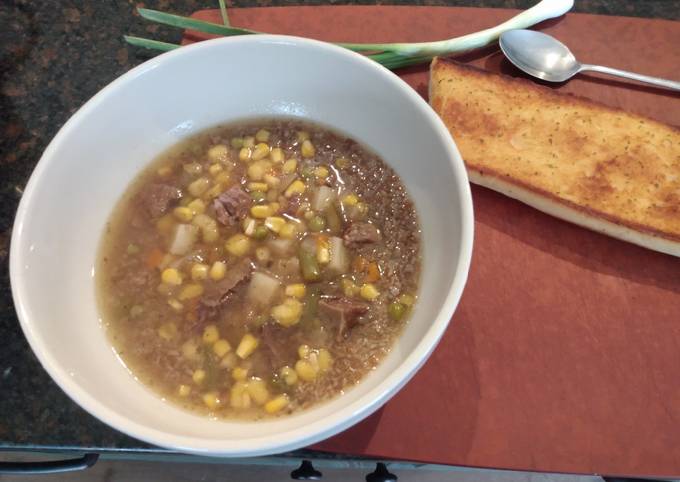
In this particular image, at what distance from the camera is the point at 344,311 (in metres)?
1.56

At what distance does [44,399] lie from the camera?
1.69 metres

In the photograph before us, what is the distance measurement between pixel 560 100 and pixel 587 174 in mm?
324

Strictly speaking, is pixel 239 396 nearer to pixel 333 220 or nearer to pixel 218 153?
pixel 333 220

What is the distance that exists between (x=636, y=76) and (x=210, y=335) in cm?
184

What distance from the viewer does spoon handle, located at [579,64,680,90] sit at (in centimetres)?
212

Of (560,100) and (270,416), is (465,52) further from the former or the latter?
(270,416)

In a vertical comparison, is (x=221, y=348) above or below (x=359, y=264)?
below

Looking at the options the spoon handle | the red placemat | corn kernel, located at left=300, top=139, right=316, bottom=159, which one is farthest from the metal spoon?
corn kernel, located at left=300, top=139, right=316, bottom=159

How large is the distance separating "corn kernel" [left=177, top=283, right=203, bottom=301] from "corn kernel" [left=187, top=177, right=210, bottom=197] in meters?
0.33

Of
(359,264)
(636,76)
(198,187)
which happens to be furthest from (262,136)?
(636,76)

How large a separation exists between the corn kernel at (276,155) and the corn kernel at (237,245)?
306 mm

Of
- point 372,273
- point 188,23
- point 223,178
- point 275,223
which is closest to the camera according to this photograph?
point 372,273

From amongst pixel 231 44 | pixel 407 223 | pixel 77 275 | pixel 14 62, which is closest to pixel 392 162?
pixel 407 223

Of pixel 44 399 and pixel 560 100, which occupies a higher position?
pixel 560 100
